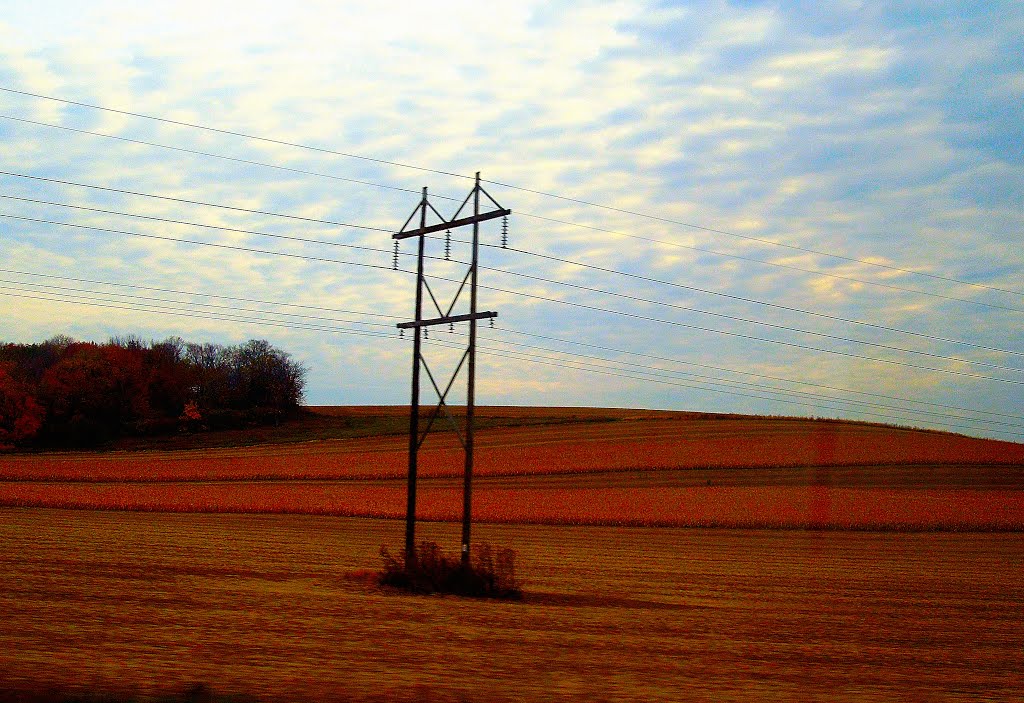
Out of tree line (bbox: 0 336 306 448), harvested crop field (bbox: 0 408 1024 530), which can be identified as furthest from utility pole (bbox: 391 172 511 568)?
tree line (bbox: 0 336 306 448)

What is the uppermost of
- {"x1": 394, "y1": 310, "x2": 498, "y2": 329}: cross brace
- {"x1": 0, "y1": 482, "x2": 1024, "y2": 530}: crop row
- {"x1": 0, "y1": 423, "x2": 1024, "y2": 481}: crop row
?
{"x1": 394, "y1": 310, "x2": 498, "y2": 329}: cross brace

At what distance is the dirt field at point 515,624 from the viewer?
38.8 ft

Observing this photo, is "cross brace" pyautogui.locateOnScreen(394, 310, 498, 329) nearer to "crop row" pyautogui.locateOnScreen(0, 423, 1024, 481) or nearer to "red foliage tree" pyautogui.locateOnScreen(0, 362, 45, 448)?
"crop row" pyautogui.locateOnScreen(0, 423, 1024, 481)

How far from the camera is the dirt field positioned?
466 inches

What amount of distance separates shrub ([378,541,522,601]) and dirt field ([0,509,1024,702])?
2.97 feet

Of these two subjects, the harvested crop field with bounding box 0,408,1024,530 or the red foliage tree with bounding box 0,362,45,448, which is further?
the red foliage tree with bounding box 0,362,45,448

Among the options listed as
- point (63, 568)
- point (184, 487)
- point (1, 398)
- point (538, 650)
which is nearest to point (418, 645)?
point (538, 650)

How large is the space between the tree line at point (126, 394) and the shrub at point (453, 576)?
59048 mm

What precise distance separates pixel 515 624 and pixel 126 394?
226ft

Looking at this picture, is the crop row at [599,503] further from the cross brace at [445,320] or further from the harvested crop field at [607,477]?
the cross brace at [445,320]

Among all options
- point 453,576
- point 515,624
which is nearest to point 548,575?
point 453,576

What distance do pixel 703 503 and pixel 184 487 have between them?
94.7ft

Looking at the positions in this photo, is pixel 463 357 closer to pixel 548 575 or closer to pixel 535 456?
pixel 548 575

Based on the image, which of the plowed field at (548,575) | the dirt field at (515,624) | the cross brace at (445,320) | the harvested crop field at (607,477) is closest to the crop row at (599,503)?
the harvested crop field at (607,477)
